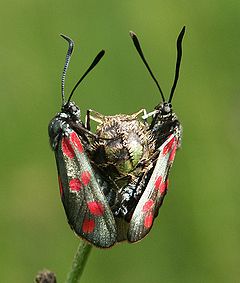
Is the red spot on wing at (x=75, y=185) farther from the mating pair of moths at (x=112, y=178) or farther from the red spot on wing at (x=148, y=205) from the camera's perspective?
the red spot on wing at (x=148, y=205)

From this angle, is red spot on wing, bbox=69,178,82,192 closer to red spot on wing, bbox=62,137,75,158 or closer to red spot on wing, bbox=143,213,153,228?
red spot on wing, bbox=62,137,75,158

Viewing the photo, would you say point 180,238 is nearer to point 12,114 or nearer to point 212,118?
point 212,118

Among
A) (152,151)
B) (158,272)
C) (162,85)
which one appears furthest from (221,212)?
(152,151)

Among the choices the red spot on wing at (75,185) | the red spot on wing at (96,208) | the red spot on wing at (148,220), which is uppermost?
the red spot on wing at (75,185)

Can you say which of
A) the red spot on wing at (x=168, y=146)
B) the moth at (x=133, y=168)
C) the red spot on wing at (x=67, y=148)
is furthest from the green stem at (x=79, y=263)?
the red spot on wing at (x=168, y=146)

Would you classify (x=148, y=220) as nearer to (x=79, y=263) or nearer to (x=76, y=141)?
(x=79, y=263)

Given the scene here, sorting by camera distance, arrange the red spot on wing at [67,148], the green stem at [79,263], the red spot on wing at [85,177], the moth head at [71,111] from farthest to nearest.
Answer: the moth head at [71,111], the red spot on wing at [67,148], the red spot on wing at [85,177], the green stem at [79,263]
